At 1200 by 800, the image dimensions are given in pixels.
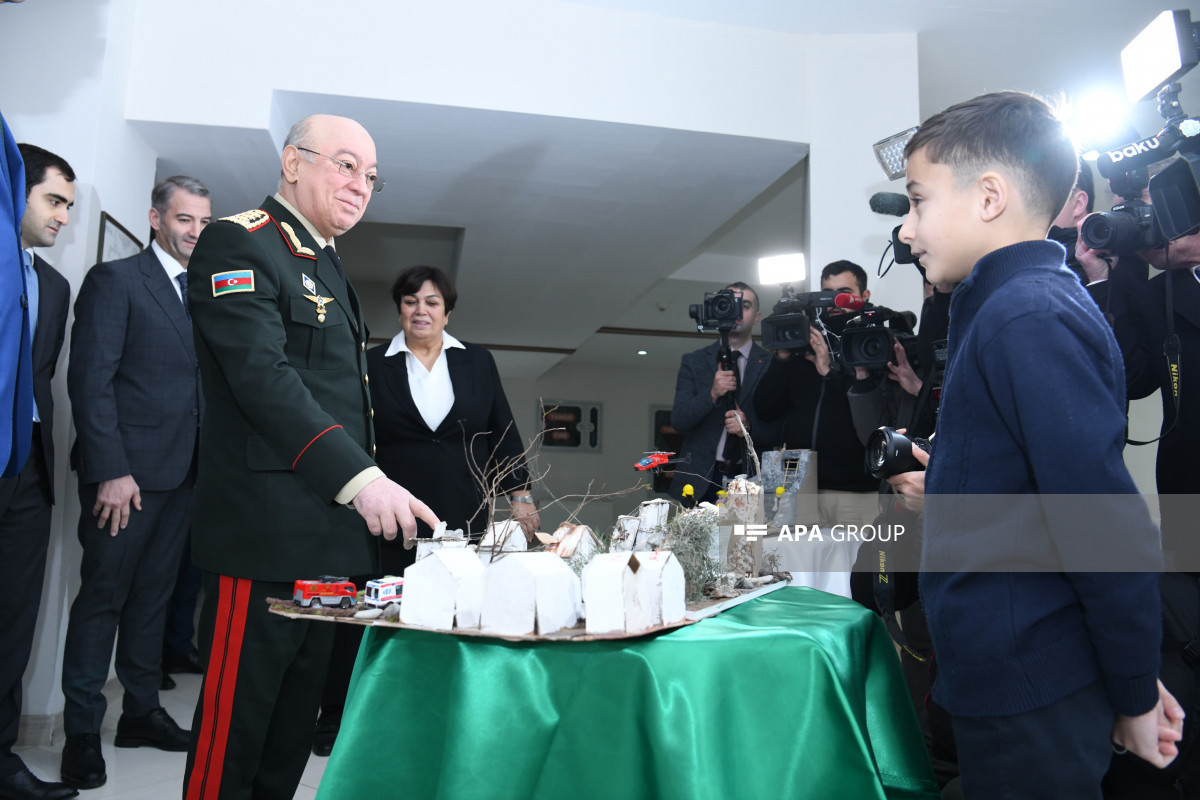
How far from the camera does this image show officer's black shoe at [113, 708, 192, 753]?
8.38 feet

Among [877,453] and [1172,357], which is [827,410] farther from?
[877,453]

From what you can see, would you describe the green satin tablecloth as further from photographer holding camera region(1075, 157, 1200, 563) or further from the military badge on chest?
photographer holding camera region(1075, 157, 1200, 563)

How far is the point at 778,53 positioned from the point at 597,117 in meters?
0.87

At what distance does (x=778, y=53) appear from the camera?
3691mm

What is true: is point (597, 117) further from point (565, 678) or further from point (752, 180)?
point (565, 678)

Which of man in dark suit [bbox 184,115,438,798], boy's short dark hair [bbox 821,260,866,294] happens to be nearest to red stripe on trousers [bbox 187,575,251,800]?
man in dark suit [bbox 184,115,438,798]

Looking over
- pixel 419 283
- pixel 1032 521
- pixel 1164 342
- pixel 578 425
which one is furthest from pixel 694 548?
pixel 578 425

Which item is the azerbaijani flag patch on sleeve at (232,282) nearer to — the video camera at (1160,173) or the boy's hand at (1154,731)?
the boy's hand at (1154,731)

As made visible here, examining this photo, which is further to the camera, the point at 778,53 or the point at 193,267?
the point at 778,53

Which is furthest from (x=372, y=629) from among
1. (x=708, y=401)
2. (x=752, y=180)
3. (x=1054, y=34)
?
(x=1054, y=34)

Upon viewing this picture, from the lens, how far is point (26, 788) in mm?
2082

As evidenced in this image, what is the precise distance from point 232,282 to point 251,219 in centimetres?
15

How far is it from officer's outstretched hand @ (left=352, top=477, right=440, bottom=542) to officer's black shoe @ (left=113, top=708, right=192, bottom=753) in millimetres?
1787

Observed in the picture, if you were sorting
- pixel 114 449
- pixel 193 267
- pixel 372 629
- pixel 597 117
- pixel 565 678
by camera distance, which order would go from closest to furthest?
pixel 565 678 < pixel 372 629 < pixel 193 267 < pixel 114 449 < pixel 597 117
